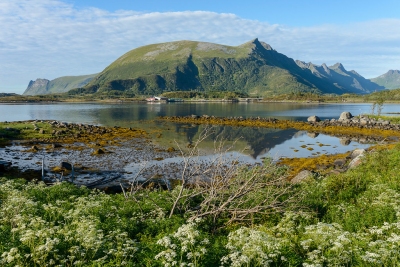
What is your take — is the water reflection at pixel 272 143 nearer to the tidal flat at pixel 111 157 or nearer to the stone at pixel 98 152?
the tidal flat at pixel 111 157

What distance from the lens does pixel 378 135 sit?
190 feet

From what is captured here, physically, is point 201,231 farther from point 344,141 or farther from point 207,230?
point 344,141

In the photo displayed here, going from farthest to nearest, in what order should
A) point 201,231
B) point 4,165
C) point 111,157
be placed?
1. point 111,157
2. point 4,165
3. point 201,231

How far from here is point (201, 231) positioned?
34.9ft

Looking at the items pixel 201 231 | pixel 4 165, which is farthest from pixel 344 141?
pixel 4 165

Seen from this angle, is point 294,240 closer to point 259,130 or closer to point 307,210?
point 307,210

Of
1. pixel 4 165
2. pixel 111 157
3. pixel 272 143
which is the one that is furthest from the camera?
pixel 272 143

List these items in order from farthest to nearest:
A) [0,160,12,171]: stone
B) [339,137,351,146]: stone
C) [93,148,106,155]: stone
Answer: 1. [339,137,351,146]: stone
2. [93,148,106,155]: stone
3. [0,160,12,171]: stone

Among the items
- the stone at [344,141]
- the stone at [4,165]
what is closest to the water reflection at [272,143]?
the stone at [344,141]

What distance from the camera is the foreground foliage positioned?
26.6 ft

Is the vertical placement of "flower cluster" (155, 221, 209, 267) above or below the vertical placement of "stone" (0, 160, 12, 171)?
above

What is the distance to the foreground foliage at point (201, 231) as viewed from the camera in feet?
26.6

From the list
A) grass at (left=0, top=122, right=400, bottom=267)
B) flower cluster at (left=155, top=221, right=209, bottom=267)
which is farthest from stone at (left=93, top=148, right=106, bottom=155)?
flower cluster at (left=155, top=221, right=209, bottom=267)

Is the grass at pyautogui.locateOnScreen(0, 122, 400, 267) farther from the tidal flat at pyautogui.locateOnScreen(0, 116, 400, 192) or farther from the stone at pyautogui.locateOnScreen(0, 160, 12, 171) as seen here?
the stone at pyautogui.locateOnScreen(0, 160, 12, 171)
